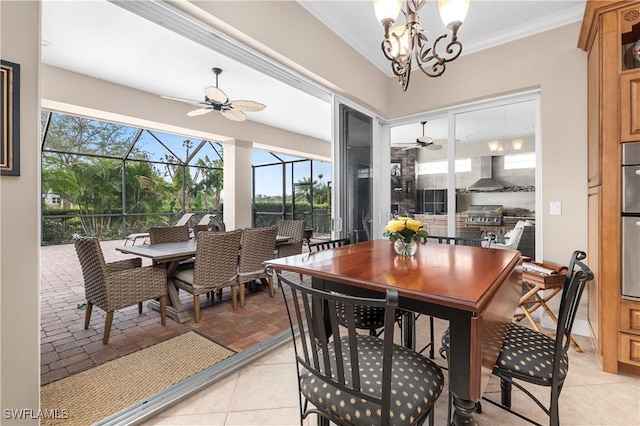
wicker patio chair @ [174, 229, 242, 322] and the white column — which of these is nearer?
wicker patio chair @ [174, 229, 242, 322]

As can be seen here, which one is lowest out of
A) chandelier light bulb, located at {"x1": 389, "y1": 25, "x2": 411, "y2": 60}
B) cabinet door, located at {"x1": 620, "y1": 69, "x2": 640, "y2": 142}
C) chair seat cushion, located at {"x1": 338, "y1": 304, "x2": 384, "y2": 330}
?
chair seat cushion, located at {"x1": 338, "y1": 304, "x2": 384, "y2": 330}

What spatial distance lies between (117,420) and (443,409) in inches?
70.9

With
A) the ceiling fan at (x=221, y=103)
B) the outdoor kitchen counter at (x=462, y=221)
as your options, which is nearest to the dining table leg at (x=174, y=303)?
the ceiling fan at (x=221, y=103)

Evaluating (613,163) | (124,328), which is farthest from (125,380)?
(613,163)

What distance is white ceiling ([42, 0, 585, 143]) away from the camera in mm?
2611

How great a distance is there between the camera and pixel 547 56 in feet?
9.04

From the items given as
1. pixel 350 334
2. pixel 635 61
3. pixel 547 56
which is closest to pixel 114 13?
pixel 350 334

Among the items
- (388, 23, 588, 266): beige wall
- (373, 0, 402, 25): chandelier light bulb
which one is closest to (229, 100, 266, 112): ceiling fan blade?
(373, 0, 402, 25): chandelier light bulb

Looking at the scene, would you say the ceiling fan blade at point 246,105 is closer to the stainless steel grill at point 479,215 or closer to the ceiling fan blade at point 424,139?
the ceiling fan blade at point 424,139

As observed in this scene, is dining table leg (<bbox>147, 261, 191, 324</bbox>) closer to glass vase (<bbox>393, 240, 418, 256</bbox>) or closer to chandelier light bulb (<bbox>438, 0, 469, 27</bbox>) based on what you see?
glass vase (<bbox>393, 240, 418, 256</bbox>)

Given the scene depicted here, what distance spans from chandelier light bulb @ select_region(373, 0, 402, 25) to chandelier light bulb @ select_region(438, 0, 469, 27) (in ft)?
0.78

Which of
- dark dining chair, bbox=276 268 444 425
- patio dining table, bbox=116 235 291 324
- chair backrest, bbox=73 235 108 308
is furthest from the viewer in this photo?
patio dining table, bbox=116 235 291 324

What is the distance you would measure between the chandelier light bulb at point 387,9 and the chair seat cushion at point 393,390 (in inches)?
65.8

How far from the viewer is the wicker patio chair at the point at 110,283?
237 centimetres
